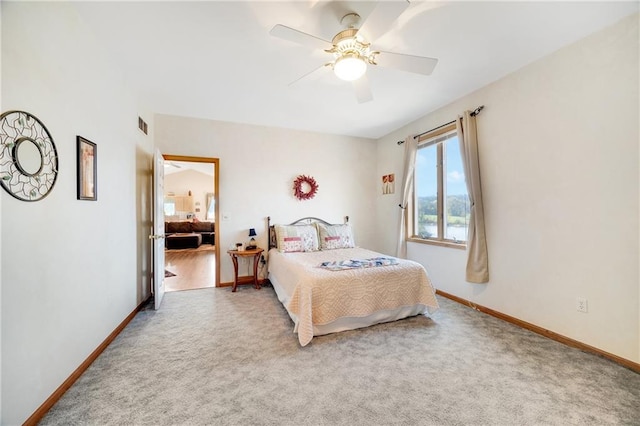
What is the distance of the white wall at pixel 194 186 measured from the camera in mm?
10516

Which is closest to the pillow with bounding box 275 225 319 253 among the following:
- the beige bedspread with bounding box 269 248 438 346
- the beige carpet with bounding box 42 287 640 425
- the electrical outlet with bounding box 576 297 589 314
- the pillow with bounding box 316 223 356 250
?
the pillow with bounding box 316 223 356 250

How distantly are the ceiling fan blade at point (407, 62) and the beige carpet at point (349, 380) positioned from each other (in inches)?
94.9

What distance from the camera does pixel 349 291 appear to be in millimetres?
2541

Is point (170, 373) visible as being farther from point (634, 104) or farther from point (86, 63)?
point (634, 104)

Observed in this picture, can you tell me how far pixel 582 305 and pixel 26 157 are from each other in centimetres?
421

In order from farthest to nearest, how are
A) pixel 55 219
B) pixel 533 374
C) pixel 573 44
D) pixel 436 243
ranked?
pixel 436 243 → pixel 573 44 → pixel 533 374 → pixel 55 219

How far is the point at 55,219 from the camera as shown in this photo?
1.64 meters

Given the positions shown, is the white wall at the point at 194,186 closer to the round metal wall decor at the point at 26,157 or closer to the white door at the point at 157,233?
the white door at the point at 157,233

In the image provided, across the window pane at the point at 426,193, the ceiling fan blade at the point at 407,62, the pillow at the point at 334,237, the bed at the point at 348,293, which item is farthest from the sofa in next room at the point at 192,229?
the ceiling fan blade at the point at 407,62

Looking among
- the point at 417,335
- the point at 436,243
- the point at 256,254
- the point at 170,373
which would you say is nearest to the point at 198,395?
the point at 170,373

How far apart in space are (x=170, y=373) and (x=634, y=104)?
410 centimetres

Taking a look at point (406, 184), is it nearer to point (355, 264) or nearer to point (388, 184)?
point (388, 184)

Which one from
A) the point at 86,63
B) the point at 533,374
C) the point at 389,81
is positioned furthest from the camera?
the point at 389,81

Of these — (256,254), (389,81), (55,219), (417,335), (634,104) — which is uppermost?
(389,81)
